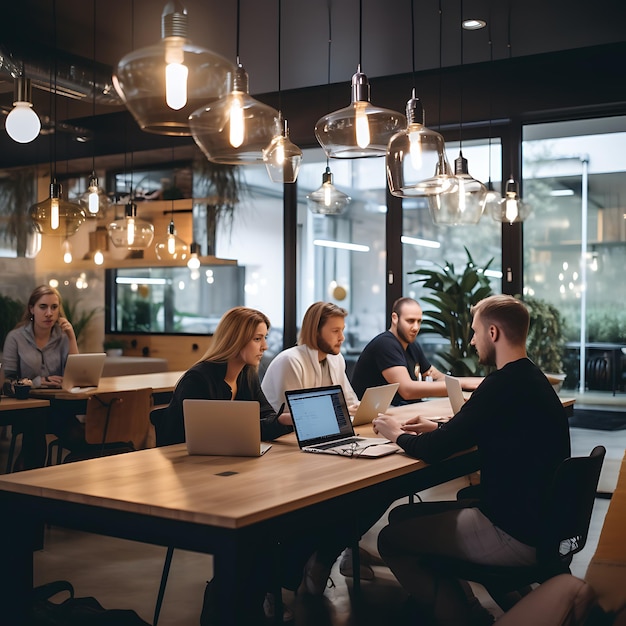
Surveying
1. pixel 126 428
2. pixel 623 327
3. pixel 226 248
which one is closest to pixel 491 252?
pixel 623 327

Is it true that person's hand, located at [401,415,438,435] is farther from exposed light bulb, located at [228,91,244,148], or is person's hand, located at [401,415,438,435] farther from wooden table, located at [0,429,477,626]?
exposed light bulb, located at [228,91,244,148]

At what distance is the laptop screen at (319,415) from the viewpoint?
3.58m

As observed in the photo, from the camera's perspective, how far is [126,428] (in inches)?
212

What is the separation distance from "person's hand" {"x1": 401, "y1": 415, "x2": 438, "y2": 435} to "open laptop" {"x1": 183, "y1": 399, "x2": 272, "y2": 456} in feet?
2.31

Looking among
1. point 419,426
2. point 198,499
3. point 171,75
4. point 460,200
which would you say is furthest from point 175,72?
point 460,200

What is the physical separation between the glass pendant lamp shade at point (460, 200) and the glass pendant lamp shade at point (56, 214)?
89.8 inches

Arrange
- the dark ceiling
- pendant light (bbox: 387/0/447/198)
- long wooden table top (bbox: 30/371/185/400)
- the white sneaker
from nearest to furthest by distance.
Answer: pendant light (bbox: 387/0/447/198) → the white sneaker → long wooden table top (bbox: 30/371/185/400) → the dark ceiling

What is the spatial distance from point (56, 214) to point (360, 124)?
2671 millimetres

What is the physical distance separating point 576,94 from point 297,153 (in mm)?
3951

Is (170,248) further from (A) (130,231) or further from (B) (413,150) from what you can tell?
(B) (413,150)

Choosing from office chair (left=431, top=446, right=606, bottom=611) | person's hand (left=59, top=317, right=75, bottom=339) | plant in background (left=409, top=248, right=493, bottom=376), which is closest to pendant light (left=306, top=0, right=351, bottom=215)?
plant in background (left=409, top=248, right=493, bottom=376)

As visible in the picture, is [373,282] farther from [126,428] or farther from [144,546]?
[144,546]

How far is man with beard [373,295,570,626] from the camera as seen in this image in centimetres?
298

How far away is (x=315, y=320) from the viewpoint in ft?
15.6
